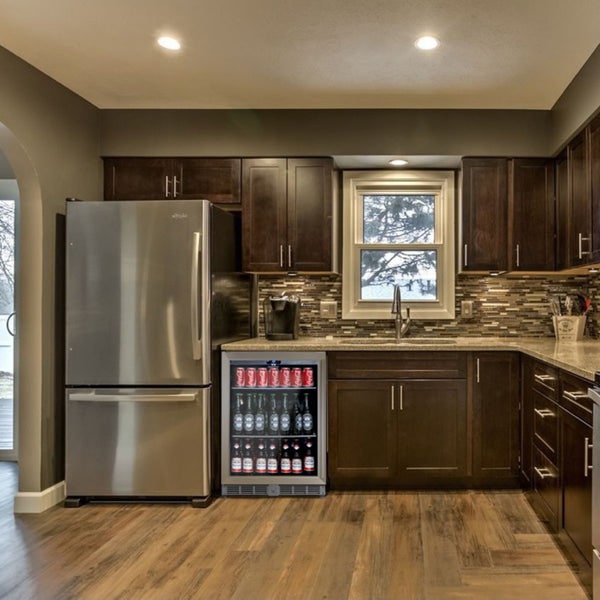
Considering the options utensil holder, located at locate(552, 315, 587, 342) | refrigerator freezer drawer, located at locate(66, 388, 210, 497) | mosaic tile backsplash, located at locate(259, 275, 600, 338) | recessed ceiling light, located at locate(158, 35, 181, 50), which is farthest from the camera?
mosaic tile backsplash, located at locate(259, 275, 600, 338)

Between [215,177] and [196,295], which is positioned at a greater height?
[215,177]

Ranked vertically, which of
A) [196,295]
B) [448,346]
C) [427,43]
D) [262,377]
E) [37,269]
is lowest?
[262,377]

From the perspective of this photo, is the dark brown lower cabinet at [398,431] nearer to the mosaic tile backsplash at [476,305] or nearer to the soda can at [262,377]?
the soda can at [262,377]

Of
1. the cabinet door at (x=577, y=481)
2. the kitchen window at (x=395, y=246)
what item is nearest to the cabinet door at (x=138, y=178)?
the kitchen window at (x=395, y=246)

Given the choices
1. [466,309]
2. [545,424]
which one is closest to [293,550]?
[545,424]

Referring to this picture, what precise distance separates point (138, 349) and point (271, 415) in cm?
91

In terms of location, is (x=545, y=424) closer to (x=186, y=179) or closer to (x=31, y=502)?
(x=186, y=179)

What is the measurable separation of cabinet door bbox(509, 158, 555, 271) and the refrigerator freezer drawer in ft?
7.37

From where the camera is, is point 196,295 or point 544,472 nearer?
point 544,472

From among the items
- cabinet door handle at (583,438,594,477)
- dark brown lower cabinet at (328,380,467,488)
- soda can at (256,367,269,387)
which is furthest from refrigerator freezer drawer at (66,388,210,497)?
cabinet door handle at (583,438,594,477)

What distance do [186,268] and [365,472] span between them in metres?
1.64

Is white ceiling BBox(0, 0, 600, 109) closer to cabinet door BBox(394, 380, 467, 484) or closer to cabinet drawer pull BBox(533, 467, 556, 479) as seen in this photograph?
cabinet door BBox(394, 380, 467, 484)

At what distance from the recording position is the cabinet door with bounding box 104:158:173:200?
11.7ft

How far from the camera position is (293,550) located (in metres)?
2.44
